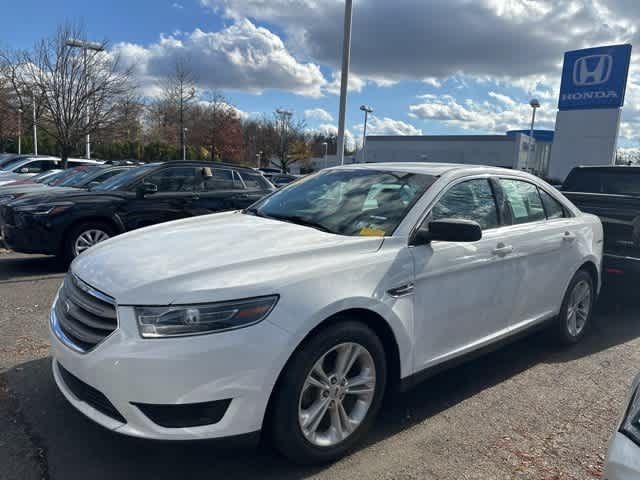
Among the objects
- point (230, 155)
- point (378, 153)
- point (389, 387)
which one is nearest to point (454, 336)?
point (389, 387)

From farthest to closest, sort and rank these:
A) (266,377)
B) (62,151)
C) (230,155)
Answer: (230,155) < (62,151) < (266,377)

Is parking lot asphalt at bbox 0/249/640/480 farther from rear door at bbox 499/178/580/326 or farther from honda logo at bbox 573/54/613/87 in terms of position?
honda logo at bbox 573/54/613/87

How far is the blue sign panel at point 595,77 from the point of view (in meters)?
21.2

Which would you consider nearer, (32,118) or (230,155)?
(32,118)

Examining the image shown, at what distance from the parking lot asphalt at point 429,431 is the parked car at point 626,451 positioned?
0.69 m

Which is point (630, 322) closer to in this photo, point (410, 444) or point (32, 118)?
point (410, 444)

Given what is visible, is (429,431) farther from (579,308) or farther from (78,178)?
(78,178)

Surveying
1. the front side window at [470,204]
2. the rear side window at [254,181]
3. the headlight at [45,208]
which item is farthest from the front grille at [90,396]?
the rear side window at [254,181]

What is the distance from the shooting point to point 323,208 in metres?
Answer: 3.66

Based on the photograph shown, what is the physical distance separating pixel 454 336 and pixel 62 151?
20.9 metres

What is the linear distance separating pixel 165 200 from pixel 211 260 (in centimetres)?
552

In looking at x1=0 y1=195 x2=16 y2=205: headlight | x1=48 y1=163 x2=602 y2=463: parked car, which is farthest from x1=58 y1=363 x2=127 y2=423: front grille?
x1=0 y1=195 x2=16 y2=205: headlight

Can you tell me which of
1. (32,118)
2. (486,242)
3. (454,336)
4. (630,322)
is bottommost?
(630,322)

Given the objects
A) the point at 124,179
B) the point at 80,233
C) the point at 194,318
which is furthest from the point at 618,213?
the point at 80,233
